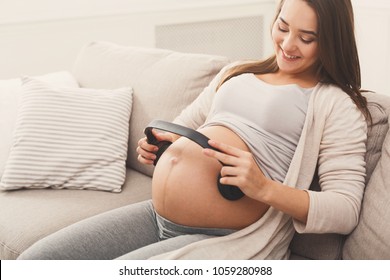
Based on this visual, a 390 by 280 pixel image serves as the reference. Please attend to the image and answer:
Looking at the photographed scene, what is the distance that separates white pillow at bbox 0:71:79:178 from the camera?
179 cm

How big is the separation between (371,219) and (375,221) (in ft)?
0.04

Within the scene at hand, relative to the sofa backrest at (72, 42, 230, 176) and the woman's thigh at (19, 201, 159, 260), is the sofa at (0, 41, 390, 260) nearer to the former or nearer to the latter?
the sofa backrest at (72, 42, 230, 176)

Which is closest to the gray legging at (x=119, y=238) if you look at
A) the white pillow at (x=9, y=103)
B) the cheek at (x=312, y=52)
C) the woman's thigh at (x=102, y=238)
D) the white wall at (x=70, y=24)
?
the woman's thigh at (x=102, y=238)

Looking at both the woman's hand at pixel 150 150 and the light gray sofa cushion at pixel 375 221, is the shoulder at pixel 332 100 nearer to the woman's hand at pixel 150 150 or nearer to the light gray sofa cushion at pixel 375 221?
the light gray sofa cushion at pixel 375 221

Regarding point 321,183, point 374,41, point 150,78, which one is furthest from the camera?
point 374,41

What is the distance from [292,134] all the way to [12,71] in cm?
207

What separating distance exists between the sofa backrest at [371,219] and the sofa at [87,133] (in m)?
0.05

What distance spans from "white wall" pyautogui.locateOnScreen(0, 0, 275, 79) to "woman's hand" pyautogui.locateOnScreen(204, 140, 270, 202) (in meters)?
2.07

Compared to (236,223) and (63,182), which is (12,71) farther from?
(236,223)

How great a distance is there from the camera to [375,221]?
1183 mm

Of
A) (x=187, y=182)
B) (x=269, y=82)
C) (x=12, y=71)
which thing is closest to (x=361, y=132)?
(x=269, y=82)

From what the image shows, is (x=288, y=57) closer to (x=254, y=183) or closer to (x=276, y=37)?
(x=276, y=37)

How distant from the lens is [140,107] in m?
1.85

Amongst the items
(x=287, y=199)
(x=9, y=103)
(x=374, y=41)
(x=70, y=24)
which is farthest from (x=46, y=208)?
Answer: (x=374, y=41)
